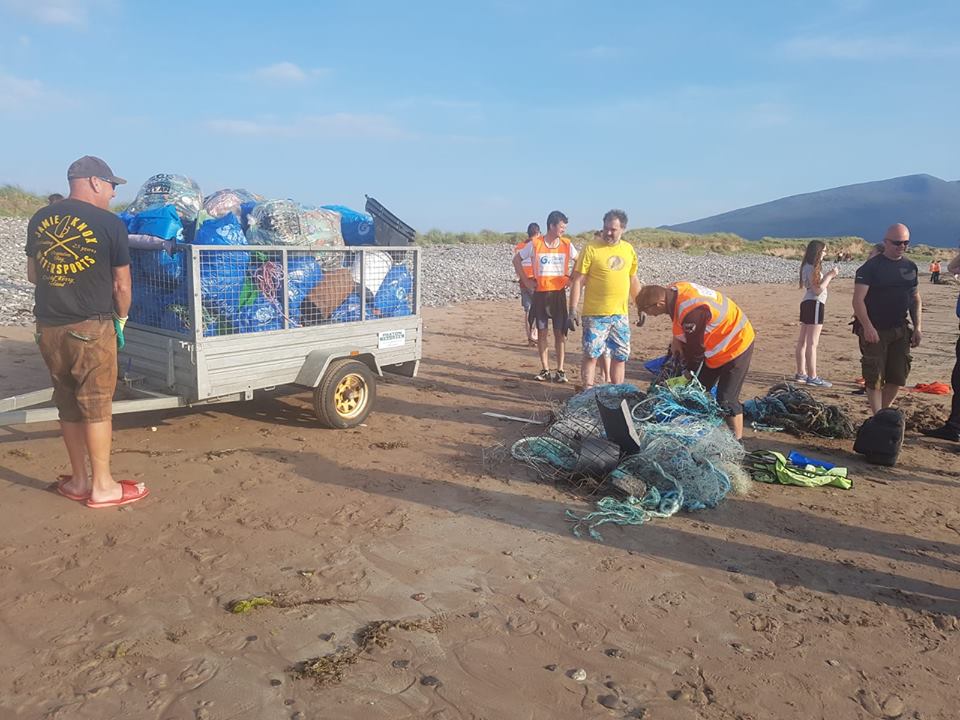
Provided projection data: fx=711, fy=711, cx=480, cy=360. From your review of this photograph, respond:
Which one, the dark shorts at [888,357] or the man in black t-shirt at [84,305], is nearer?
the man in black t-shirt at [84,305]

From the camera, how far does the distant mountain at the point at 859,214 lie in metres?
68.9

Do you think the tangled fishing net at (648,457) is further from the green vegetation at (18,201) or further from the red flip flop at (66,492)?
the green vegetation at (18,201)

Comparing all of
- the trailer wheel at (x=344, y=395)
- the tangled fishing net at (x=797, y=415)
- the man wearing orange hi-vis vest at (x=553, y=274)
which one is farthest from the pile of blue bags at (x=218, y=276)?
the tangled fishing net at (x=797, y=415)

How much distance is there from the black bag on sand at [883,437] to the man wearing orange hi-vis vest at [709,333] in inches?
45.0

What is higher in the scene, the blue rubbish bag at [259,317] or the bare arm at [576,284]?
the bare arm at [576,284]

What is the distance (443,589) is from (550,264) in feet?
18.5

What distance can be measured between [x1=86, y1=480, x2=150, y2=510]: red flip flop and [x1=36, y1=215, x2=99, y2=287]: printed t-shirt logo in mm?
1388

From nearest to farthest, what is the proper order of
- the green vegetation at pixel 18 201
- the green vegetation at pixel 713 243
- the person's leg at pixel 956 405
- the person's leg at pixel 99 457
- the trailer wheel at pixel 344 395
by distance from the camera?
the person's leg at pixel 99 457 → the trailer wheel at pixel 344 395 → the person's leg at pixel 956 405 → the green vegetation at pixel 18 201 → the green vegetation at pixel 713 243

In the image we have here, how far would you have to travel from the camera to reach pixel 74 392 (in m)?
4.53

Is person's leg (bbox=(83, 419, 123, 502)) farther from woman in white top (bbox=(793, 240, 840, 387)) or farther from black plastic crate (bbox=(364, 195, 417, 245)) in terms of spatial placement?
woman in white top (bbox=(793, 240, 840, 387))

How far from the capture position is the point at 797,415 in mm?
7016

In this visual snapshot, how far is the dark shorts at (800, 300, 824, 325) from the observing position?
878cm

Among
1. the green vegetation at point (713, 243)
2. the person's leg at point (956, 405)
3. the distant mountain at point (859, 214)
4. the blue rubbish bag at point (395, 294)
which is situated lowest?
the person's leg at point (956, 405)

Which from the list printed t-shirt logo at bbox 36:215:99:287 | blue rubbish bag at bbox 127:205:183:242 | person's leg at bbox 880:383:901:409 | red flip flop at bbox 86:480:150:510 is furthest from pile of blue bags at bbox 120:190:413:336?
person's leg at bbox 880:383:901:409
